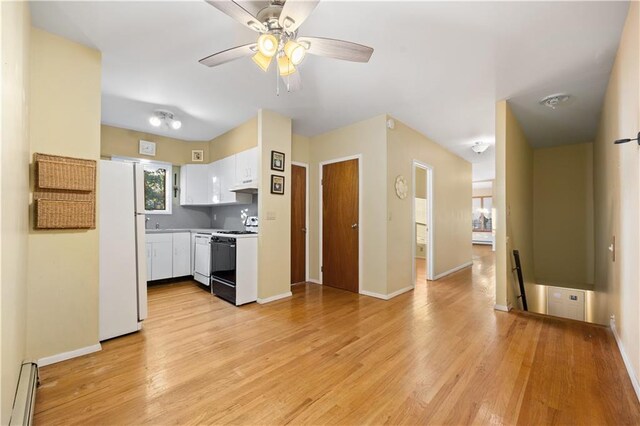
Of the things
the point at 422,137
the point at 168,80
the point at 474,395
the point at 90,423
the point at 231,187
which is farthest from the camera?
the point at 422,137

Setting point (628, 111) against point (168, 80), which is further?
point (168, 80)

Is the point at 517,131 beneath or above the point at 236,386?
above

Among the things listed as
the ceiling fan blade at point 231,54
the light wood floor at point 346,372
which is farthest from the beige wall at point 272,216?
the ceiling fan blade at point 231,54

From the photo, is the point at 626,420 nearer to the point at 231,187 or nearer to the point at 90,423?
the point at 90,423

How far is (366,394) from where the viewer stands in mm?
1662

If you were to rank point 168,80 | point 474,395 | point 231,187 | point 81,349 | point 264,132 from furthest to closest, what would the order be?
point 231,187
point 264,132
point 168,80
point 81,349
point 474,395

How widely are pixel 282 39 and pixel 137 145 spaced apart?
371cm

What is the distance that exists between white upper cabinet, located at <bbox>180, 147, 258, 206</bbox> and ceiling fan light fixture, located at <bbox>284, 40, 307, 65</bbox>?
2.06 m

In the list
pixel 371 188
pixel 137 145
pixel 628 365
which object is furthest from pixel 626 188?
pixel 137 145

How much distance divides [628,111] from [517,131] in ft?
6.53

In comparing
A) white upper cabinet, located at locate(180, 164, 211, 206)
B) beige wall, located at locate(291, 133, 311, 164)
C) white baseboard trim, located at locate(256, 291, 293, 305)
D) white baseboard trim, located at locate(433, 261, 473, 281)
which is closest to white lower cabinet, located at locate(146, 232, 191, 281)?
white upper cabinet, located at locate(180, 164, 211, 206)

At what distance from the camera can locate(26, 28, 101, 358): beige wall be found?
1.95 metres

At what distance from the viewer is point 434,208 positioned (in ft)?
16.0

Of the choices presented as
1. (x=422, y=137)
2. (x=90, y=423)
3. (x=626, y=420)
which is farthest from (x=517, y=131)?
(x=90, y=423)
